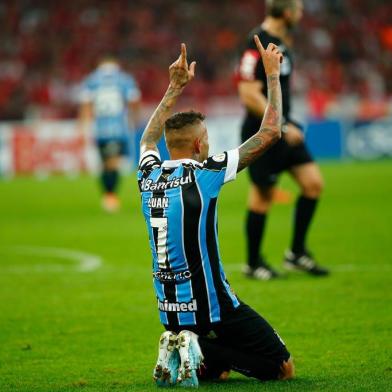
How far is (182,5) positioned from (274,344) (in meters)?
32.4

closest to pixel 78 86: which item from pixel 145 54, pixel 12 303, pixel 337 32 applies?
pixel 145 54

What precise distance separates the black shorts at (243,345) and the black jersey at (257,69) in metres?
3.82

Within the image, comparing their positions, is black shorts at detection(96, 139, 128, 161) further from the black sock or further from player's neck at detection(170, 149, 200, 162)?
player's neck at detection(170, 149, 200, 162)

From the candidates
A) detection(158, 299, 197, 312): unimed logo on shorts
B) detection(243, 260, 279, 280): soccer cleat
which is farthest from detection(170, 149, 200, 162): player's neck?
detection(243, 260, 279, 280): soccer cleat

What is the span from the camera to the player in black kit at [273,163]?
9047mm

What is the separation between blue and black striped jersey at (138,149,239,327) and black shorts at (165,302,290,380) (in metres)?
0.06

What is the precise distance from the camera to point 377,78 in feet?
113

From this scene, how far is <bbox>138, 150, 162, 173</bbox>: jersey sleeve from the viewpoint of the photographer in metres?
5.66

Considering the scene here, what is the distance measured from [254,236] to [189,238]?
3.74 metres

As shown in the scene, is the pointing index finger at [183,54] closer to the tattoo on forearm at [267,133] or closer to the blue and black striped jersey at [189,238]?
the tattoo on forearm at [267,133]

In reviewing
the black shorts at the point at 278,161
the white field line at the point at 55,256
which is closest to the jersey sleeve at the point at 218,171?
the black shorts at the point at 278,161

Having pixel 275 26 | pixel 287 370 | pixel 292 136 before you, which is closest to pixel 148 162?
pixel 287 370

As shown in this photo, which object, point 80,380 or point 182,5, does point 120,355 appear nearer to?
point 80,380

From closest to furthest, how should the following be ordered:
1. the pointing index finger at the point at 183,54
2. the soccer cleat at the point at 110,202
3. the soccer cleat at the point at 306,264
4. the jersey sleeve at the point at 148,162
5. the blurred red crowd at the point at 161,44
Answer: the jersey sleeve at the point at 148,162
the pointing index finger at the point at 183,54
the soccer cleat at the point at 306,264
the soccer cleat at the point at 110,202
the blurred red crowd at the point at 161,44
